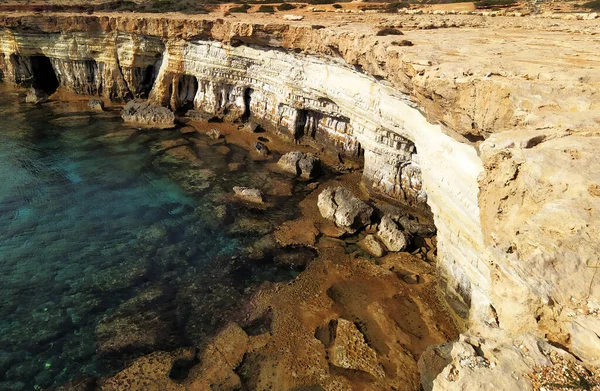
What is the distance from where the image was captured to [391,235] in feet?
53.7

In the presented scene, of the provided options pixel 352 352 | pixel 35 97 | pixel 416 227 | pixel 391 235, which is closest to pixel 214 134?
pixel 391 235

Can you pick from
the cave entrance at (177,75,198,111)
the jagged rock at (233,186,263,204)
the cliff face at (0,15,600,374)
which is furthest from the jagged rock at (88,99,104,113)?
the jagged rock at (233,186,263,204)

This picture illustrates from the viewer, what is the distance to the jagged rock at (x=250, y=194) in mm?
19859

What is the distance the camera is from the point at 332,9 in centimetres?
3431

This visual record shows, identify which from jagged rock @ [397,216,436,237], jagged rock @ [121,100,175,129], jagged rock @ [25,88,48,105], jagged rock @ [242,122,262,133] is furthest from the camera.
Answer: jagged rock @ [25,88,48,105]

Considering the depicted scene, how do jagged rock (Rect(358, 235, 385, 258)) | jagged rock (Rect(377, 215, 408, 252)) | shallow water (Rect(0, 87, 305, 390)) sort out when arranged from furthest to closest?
jagged rock (Rect(377, 215, 408, 252)) < jagged rock (Rect(358, 235, 385, 258)) < shallow water (Rect(0, 87, 305, 390))

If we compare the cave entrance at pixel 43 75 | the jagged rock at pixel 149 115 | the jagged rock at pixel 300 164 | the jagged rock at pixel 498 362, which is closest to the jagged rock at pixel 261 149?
the jagged rock at pixel 300 164

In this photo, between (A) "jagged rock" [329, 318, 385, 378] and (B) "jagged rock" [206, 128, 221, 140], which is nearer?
(A) "jagged rock" [329, 318, 385, 378]

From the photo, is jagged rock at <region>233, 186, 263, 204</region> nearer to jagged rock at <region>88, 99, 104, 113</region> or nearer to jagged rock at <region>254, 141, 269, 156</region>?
jagged rock at <region>254, 141, 269, 156</region>

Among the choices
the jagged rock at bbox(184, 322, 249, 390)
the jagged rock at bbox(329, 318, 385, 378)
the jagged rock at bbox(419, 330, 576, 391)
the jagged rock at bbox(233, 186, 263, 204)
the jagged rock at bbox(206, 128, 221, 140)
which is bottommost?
the jagged rock at bbox(184, 322, 249, 390)

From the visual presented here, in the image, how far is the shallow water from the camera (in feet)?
39.0

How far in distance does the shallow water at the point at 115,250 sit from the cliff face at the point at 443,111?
553 cm

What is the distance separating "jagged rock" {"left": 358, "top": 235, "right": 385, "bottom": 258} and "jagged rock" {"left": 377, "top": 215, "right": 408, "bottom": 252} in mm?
317

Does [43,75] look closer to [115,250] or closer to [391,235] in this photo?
[115,250]
